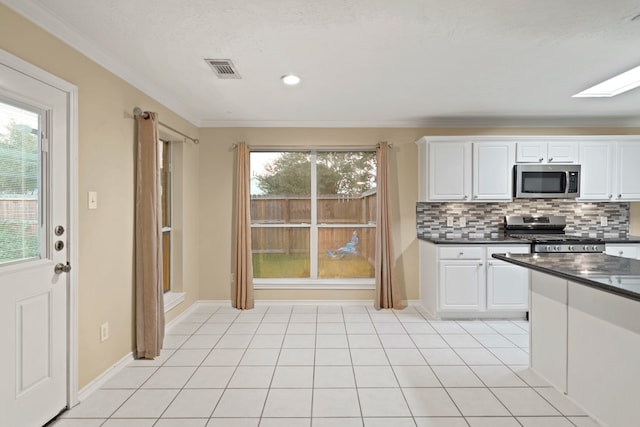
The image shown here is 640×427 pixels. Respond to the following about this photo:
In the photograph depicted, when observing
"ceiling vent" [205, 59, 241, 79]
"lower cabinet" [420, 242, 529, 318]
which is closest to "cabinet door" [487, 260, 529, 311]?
"lower cabinet" [420, 242, 529, 318]

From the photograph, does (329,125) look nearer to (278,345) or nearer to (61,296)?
(278,345)

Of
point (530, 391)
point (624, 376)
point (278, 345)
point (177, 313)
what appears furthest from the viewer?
point (177, 313)

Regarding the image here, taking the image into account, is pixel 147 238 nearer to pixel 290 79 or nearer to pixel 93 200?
pixel 93 200

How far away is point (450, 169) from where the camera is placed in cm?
407

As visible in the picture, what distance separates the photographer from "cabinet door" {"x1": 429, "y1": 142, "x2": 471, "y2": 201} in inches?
160

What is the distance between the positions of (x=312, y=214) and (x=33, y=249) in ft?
9.89

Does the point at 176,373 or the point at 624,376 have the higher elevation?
the point at 624,376

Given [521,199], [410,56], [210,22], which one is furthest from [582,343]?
[210,22]

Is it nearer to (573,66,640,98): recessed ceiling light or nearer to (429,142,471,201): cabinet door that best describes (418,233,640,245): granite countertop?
(429,142,471,201): cabinet door

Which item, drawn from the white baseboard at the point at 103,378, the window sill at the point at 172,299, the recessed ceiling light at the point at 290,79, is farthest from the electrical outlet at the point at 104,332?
the recessed ceiling light at the point at 290,79

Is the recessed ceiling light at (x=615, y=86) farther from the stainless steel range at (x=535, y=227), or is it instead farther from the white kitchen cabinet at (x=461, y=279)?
the white kitchen cabinet at (x=461, y=279)

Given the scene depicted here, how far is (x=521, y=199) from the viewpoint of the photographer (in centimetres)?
432

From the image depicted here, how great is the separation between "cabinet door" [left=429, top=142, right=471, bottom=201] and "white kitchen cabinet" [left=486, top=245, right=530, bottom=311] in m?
0.76

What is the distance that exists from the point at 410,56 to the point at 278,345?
8.72 feet
